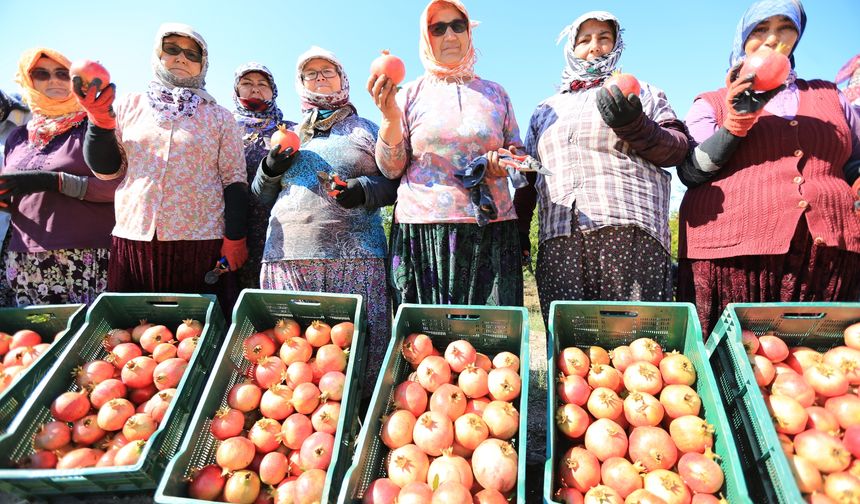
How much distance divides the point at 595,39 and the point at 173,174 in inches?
92.7

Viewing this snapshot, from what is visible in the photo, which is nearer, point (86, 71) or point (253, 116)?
point (86, 71)

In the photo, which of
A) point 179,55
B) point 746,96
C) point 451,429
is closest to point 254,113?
point 179,55

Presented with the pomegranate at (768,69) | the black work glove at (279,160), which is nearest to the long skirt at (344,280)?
the black work glove at (279,160)

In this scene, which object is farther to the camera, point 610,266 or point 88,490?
point 610,266

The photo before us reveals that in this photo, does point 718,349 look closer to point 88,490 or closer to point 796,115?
point 796,115

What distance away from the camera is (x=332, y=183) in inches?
91.4

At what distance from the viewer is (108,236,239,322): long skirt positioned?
2.44 m

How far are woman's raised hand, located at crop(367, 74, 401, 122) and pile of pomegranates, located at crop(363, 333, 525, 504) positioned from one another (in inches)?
42.7

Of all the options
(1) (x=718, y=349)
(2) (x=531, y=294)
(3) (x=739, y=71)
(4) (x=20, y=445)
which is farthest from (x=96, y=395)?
(2) (x=531, y=294)

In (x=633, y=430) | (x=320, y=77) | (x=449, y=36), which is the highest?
(x=449, y=36)

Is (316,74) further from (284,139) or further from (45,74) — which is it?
(45,74)

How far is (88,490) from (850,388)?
298cm

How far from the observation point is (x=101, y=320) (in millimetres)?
2238

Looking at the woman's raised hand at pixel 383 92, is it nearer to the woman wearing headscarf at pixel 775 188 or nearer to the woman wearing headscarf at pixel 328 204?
the woman wearing headscarf at pixel 328 204
